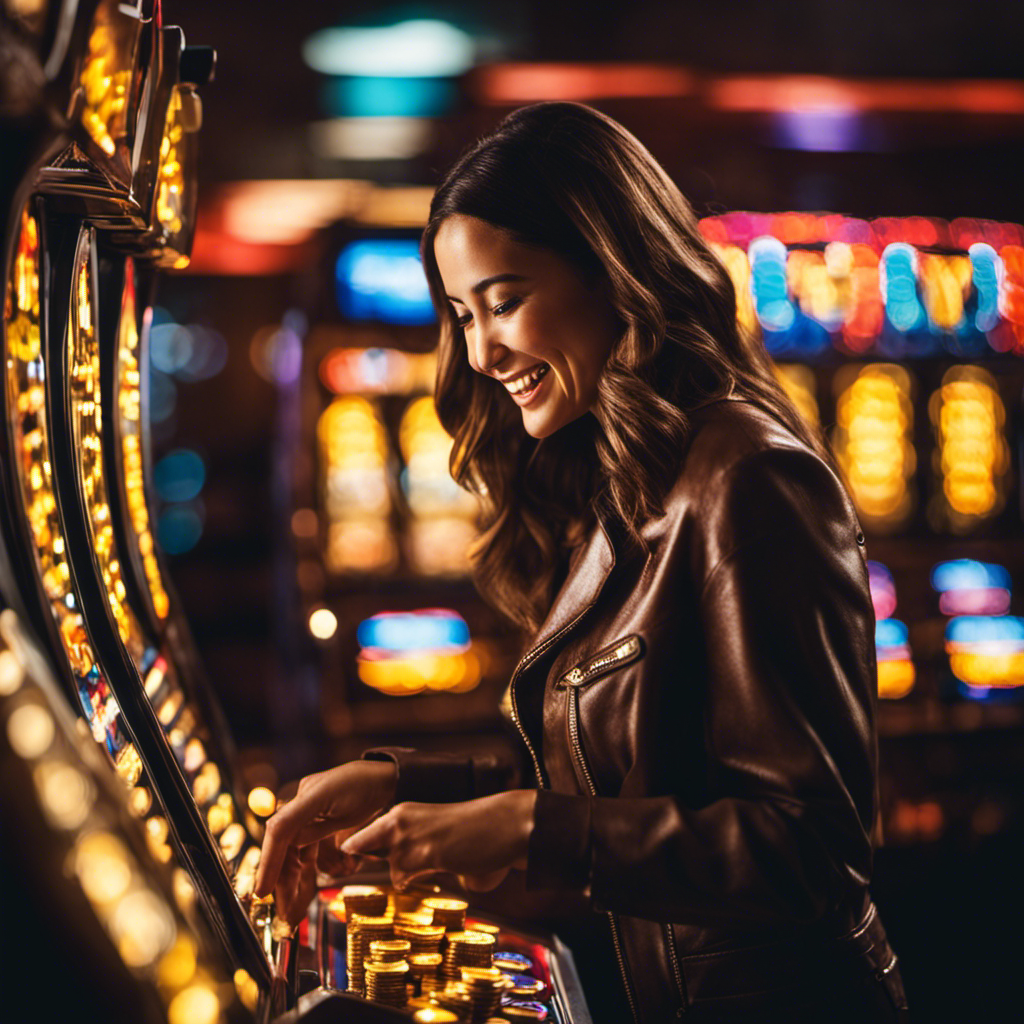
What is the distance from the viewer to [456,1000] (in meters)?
1.12

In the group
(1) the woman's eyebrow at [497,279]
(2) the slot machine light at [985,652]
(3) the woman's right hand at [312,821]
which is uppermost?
(1) the woman's eyebrow at [497,279]

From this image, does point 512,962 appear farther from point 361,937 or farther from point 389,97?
point 389,97

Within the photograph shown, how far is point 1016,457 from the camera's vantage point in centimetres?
458

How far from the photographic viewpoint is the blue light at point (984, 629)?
4.46m

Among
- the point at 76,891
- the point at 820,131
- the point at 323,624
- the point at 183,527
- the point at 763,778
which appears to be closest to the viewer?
the point at 76,891

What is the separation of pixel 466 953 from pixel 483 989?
2.5 inches

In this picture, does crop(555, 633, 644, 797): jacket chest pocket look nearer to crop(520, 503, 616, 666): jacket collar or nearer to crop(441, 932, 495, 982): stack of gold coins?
crop(520, 503, 616, 666): jacket collar

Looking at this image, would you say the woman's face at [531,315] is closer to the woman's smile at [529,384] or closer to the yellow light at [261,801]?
the woman's smile at [529,384]

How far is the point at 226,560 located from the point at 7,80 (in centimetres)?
716

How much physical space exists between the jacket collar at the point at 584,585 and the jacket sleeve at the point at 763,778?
0.76ft

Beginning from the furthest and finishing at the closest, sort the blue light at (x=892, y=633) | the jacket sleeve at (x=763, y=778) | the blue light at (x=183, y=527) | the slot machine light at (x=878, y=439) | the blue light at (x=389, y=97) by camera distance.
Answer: the blue light at (x=183, y=527)
the blue light at (x=389, y=97)
the slot machine light at (x=878, y=439)
the blue light at (x=892, y=633)
the jacket sleeve at (x=763, y=778)

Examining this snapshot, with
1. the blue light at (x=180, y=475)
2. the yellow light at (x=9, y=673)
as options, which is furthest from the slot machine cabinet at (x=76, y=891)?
the blue light at (x=180, y=475)

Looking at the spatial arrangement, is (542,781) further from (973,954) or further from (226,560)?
(226,560)

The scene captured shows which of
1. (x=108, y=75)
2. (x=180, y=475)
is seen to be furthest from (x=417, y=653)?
(x=180, y=475)
